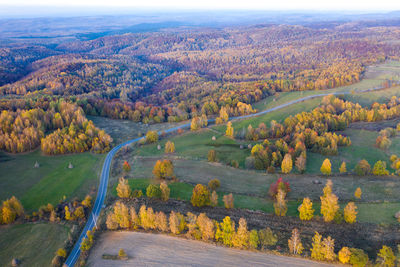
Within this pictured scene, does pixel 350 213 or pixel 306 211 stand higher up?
pixel 350 213

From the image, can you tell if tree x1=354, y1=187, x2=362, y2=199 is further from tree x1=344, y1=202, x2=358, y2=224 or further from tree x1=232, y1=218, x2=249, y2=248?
tree x1=232, y1=218, x2=249, y2=248

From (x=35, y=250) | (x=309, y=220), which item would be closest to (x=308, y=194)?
(x=309, y=220)

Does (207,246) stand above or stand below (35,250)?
above

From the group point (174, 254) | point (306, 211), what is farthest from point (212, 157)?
point (174, 254)

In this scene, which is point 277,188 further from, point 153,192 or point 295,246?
point 153,192

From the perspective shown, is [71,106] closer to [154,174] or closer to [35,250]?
[154,174]

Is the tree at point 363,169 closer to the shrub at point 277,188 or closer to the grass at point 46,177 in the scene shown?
the shrub at point 277,188
